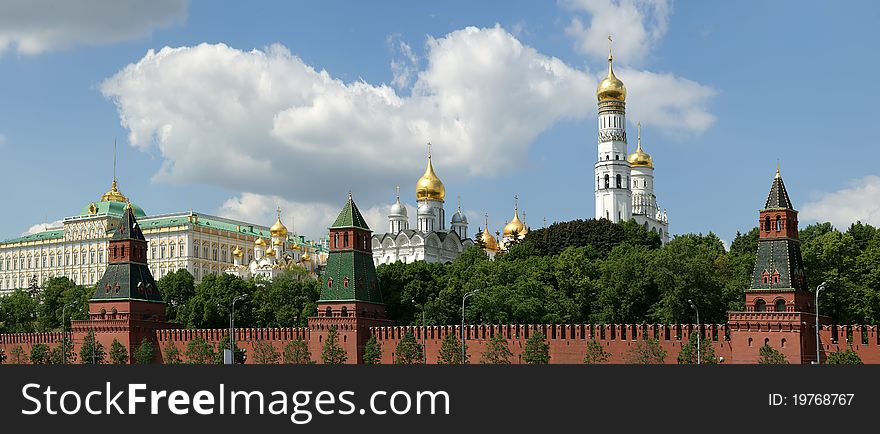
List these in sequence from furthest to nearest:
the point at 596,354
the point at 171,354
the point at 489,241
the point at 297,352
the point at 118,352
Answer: the point at 489,241, the point at 171,354, the point at 118,352, the point at 297,352, the point at 596,354

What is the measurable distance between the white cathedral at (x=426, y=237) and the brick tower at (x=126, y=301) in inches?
2281

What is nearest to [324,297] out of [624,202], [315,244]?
[624,202]

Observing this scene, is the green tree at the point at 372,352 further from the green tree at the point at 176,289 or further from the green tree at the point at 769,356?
the green tree at the point at 176,289

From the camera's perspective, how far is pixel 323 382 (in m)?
38.8

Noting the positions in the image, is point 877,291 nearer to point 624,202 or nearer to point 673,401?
point 673,401

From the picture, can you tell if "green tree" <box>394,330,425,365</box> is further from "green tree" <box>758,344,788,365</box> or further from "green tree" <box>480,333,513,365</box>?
"green tree" <box>758,344,788,365</box>

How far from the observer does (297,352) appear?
84.1 m

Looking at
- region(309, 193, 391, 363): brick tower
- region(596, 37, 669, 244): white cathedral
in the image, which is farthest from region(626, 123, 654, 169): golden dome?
region(309, 193, 391, 363): brick tower

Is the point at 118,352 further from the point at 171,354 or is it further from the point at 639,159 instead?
the point at 639,159

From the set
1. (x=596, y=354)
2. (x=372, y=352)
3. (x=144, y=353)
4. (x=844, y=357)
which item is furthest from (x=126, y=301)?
(x=844, y=357)

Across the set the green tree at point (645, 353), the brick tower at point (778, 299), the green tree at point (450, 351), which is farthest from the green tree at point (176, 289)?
the brick tower at point (778, 299)

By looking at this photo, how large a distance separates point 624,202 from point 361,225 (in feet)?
217

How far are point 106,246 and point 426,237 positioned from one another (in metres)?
45.5

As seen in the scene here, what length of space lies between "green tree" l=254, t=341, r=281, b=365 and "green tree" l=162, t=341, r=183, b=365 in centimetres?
608
